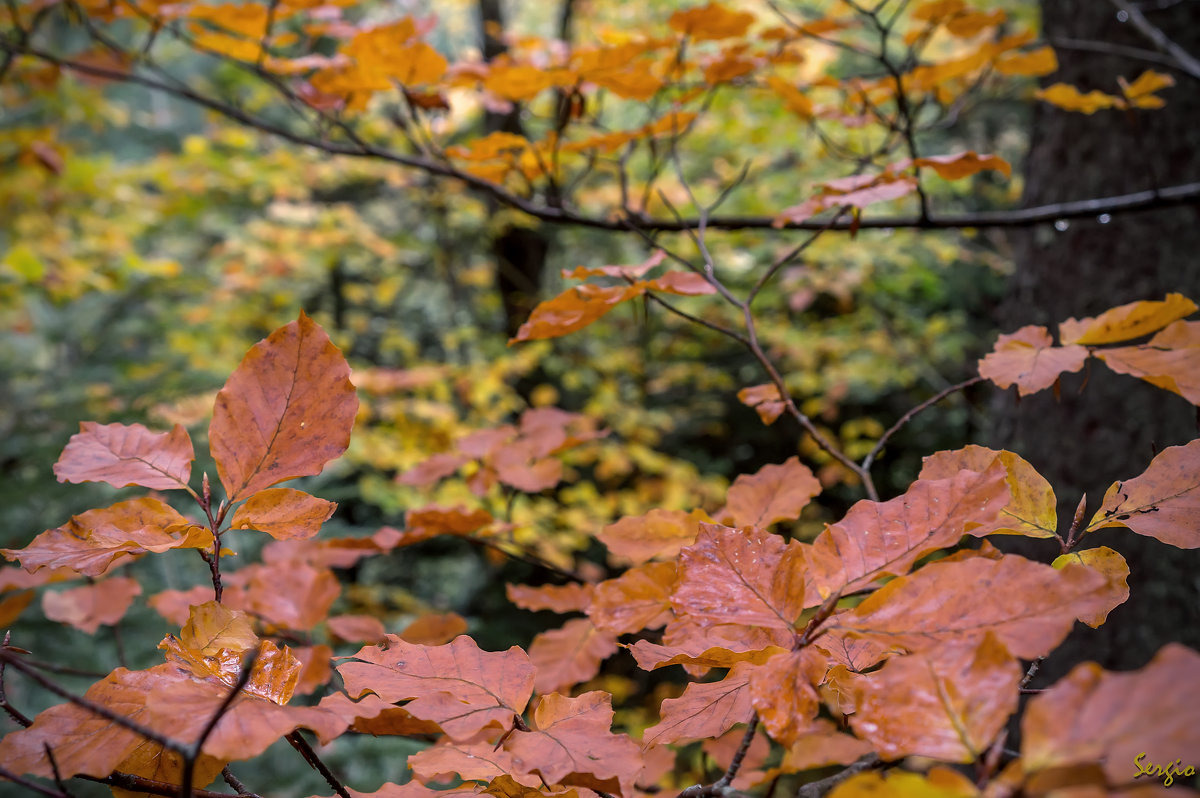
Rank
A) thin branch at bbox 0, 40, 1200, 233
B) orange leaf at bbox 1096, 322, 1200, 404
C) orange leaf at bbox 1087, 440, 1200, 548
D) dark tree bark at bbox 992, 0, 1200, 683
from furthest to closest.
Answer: dark tree bark at bbox 992, 0, 1200, 683 → thin branch at bbox 0, 40, 1200, 233 → orange leaf at bbox 1096, 322, 1200, 404 → orange leaf at bbox 1087, 440, 1200, 548

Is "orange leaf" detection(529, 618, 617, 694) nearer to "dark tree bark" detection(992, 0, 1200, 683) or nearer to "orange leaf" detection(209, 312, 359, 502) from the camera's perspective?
"orange leaf" detection(209, 312, 359, 502)

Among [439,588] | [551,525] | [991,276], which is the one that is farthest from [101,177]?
[991,276]

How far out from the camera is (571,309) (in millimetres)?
717

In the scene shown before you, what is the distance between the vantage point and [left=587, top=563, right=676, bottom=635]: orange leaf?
571 mm

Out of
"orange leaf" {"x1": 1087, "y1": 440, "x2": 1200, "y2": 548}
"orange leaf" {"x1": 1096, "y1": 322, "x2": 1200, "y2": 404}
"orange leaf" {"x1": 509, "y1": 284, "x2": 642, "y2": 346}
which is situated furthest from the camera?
"orange leaf" {"x1": 509, "y1": 284, "x2": 642, "y2": 346}

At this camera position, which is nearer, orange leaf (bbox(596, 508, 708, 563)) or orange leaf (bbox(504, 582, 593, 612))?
orange leaf (bbox(596, 508, 708, 563))

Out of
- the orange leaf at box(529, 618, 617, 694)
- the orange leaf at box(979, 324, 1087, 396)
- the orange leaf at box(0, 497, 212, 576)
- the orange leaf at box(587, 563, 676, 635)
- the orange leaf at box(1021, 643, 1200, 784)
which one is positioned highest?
the orange leaf at box(1021, 643, 1200, 784)

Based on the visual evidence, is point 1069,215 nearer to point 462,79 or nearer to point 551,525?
point 462,79

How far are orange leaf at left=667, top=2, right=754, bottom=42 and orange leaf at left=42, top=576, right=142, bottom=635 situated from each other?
1.14 m

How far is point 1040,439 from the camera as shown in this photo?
1.55 m

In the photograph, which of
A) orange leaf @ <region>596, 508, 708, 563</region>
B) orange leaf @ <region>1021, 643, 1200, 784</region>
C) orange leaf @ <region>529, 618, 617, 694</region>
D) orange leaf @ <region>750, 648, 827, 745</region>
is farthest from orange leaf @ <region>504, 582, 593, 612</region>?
orange leaf @ <region>1021, 643, 1200, 784</region>

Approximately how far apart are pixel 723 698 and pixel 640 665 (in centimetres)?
6

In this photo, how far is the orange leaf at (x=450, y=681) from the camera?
0.42 m

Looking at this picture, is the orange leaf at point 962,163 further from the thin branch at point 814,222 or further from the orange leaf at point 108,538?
the orange leaf at point 108,538
